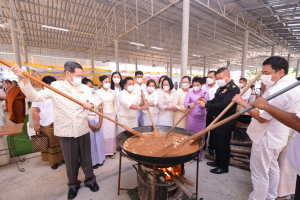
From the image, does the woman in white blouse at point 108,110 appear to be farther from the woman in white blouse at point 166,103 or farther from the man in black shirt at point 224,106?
the man in black shirt at point 224,106

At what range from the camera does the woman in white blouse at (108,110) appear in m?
2.89

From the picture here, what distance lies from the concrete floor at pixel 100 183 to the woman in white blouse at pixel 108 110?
36 cm

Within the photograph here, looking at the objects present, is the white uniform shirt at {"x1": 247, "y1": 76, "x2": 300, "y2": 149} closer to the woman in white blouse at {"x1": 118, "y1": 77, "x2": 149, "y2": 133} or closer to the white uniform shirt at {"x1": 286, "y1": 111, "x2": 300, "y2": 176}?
the white uniform shirt at {"x1": 286, "y1": 111, "x2": 300, "y2": 176}

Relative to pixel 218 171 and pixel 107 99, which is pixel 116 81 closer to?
pixel 107 99

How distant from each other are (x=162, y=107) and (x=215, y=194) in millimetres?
1718

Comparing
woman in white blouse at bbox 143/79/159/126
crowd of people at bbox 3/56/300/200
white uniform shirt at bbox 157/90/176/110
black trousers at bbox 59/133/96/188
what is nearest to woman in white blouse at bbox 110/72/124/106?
crowd of people at bbox 3/56/300/200

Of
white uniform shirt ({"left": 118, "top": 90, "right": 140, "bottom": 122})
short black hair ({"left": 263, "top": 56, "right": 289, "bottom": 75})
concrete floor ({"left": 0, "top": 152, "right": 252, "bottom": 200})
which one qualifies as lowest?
concrete floor ({"left": 0, "top": 152, "right": 252, "bottom": 200})

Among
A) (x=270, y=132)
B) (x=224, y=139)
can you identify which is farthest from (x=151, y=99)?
(x=270, y=132)

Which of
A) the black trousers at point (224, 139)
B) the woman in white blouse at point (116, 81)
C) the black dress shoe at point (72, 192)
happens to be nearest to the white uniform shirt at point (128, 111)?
the woman in white blouse at point (116, 81)

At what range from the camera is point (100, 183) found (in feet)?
7.52

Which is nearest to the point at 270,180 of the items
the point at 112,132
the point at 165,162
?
the point at 165,162

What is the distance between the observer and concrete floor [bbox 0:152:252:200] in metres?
2.04

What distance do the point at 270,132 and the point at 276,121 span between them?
0.15 m

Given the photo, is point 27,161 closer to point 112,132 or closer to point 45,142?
point 45,142
